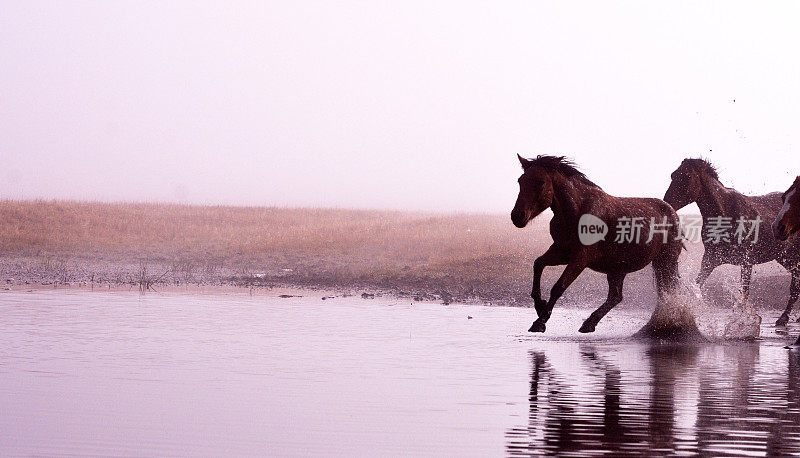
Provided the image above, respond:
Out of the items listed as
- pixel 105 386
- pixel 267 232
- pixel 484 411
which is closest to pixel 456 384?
pixel 484 411

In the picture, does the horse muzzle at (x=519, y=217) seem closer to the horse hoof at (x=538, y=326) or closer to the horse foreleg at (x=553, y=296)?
the horse foreleg at (x=553, y=296)

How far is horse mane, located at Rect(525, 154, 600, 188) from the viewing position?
490 inches

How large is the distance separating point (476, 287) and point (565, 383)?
12783mm

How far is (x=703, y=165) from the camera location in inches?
592

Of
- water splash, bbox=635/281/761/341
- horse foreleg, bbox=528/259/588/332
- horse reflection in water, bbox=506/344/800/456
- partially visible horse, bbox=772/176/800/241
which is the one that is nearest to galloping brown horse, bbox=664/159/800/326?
water splash, bbox=635/281/761/341

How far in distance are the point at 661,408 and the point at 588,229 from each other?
5466 mm

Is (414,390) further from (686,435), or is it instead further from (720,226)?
(720,226)

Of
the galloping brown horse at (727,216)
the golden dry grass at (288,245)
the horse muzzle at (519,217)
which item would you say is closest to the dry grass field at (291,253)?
the golden dry grass at (288,245)

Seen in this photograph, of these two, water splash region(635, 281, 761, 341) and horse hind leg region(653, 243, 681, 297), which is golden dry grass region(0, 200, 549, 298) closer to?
horse hind leg region(653, 243, 681, 297)

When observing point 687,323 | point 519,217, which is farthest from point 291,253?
point 519,217

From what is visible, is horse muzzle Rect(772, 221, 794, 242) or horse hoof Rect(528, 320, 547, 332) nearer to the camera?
horse muzzle Rect(772, 221, 794, 242)

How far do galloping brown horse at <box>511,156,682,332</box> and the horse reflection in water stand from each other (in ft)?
5.56

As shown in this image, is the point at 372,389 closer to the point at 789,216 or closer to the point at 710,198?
the point at 789,216

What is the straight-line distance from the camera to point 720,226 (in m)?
15.3
